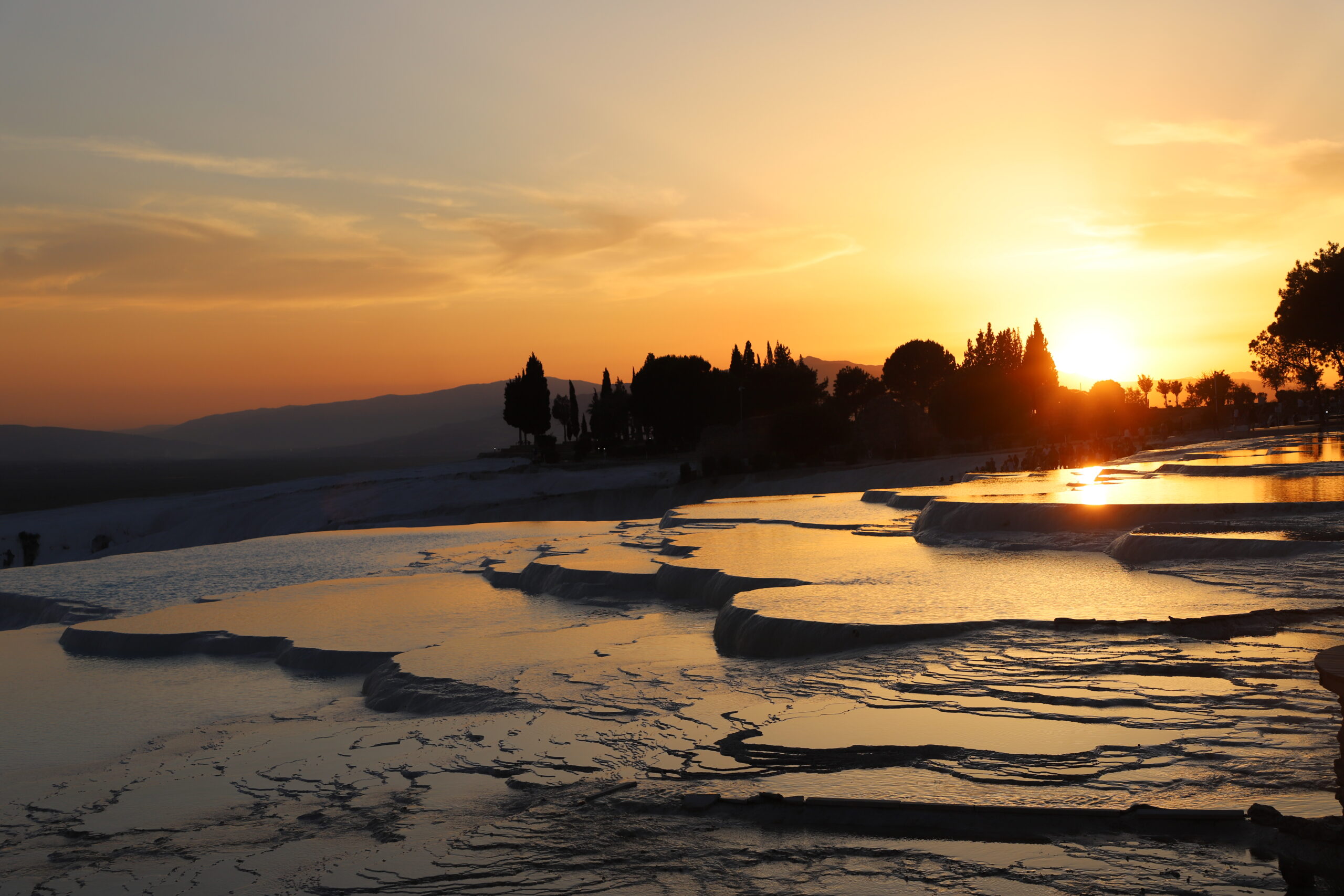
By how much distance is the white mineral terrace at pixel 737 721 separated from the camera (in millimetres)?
5684

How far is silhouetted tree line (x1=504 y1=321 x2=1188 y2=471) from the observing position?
55.4 metres

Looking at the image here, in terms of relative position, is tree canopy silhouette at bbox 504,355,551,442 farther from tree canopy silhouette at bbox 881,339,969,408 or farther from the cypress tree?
tree canopy silhouette at bbox 881,339,969,408

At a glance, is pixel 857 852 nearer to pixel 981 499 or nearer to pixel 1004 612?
pixel 1004 612

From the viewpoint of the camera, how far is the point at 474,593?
1766 centimetres

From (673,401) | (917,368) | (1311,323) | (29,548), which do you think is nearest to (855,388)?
(917,368)

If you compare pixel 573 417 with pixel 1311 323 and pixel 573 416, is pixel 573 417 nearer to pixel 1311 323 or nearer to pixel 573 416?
pixel 573 416

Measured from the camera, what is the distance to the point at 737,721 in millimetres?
8070

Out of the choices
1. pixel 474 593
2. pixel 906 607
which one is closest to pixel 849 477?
pixel 474 593

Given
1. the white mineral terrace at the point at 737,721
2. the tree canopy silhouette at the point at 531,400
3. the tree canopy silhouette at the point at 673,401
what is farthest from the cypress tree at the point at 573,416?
the white mineral terrace at the point at 737,721

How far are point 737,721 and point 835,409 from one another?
2315 inches

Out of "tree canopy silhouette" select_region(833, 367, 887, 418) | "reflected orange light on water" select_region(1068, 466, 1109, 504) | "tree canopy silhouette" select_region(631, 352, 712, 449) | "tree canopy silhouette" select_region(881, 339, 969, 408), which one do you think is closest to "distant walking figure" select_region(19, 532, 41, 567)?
"tree canopy silhouette" select_region(631, 352, 712, 449)

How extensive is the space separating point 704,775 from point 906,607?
4771mm

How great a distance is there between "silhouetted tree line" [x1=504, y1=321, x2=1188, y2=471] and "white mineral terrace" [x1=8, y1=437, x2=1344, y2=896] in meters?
25.9

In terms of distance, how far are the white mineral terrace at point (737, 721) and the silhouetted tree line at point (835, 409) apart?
85.1ft
